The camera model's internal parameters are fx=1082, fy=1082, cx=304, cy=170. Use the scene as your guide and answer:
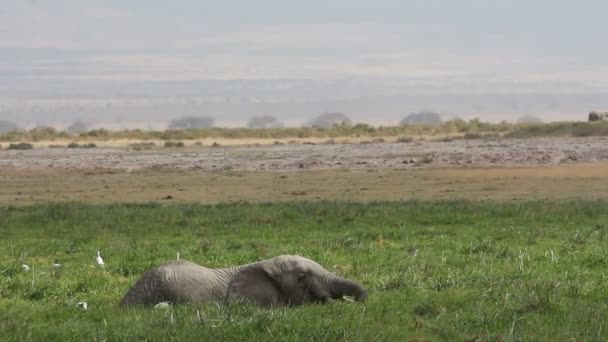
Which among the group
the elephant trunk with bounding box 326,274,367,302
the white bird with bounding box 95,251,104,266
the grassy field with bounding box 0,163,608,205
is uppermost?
the elephant trunk with bounding box 326,274,367,302

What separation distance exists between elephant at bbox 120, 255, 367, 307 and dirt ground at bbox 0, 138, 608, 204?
56.1 feet

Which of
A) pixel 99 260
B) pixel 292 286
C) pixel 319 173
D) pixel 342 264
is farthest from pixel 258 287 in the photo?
pixel 319 173

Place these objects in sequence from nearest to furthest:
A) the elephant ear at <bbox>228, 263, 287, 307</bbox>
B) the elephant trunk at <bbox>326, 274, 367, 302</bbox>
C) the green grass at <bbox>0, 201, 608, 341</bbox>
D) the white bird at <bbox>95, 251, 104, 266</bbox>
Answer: the green grass at <bbox>0, 201, 608, 341</bbox> < the elephant trunk at <bbox>326, 274, 367, 302</bbox> < the elephant ear at <bbox>228, 263, 287, 307</bbox> < the white bird at <bbox>95, 251, 104, 266</bbox>

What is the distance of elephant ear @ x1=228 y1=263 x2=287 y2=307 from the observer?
1071 cm

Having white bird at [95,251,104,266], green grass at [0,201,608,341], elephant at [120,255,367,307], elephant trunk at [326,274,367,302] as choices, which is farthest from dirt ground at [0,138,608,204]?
elephant trunk at [326,274,367,302]

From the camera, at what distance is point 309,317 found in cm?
953

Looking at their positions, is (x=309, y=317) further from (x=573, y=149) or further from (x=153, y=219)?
(x=573, y=149)

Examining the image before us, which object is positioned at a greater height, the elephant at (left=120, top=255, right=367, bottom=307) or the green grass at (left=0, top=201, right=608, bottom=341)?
the elephant at (left=120, top=255, right=367, bottom=307)

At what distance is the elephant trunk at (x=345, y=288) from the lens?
34.8 ft

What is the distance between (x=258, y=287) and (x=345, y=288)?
870mm

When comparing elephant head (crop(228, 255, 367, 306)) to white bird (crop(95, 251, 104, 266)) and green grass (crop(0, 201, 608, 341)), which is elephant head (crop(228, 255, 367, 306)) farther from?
white bird (crop(95, 251, 104, 266))

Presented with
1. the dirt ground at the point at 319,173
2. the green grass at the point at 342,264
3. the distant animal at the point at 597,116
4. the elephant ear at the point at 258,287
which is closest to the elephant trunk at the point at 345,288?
the green grass at the point at 342,264

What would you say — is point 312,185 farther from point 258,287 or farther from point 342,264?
point 258,287

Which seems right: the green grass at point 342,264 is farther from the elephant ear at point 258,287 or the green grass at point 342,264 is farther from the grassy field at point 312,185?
the grassy field at point 312,185
